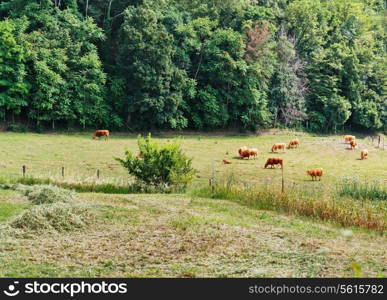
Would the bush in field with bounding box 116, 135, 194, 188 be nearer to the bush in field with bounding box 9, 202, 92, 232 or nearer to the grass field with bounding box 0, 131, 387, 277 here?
the grass field with bounding box 0, 131, 387, 277

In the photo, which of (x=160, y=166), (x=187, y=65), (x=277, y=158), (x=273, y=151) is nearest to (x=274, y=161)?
(x=277, y=158)

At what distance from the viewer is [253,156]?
131ft

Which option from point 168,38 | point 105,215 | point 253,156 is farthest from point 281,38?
point 105,215

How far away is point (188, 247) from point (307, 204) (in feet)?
21.0

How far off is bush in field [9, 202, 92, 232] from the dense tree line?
115ft

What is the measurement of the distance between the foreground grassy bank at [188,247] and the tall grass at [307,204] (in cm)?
46

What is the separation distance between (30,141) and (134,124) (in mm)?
15126

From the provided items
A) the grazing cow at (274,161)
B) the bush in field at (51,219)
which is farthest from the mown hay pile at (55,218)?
the grazing cow at (274,161)

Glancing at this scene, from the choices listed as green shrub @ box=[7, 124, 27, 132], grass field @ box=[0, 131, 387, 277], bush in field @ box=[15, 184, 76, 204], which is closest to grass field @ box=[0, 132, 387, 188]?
green shrub @ box=[7, 124, 27, 132]

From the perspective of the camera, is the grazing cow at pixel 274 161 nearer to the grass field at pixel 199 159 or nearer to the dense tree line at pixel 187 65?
the grass field at pixel 199 159

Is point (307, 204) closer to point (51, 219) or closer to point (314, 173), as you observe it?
Result: point (51, 219)

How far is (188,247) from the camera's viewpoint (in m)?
12.5

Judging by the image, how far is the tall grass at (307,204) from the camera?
1571 cm

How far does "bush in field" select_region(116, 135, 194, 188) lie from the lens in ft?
75.2
